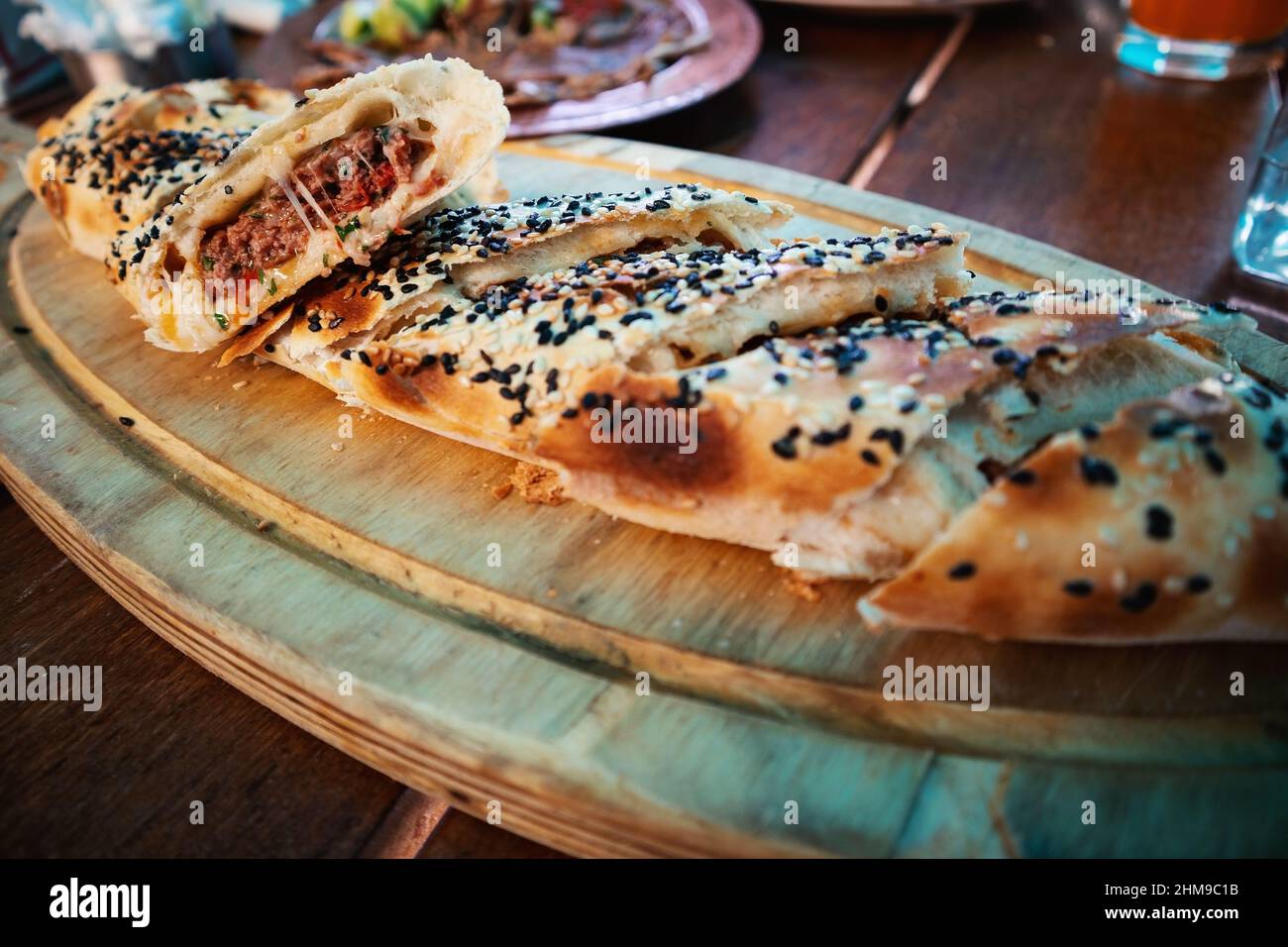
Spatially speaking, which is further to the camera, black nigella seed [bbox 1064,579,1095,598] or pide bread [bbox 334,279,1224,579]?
pide bread [bbox 334,279,1224,579]

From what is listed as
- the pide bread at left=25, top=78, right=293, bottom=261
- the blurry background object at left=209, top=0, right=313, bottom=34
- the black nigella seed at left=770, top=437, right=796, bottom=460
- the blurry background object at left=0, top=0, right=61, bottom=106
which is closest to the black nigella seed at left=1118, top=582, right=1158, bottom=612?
the black nigella seed at left=770, top=437, right=796, bottom=460

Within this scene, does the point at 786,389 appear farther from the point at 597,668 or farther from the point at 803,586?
the point at 597,668

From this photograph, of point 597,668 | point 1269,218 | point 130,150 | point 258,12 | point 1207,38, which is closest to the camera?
point 597,668

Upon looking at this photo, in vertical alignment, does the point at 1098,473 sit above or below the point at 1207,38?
below

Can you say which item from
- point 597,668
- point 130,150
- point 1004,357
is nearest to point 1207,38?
point 1004,357

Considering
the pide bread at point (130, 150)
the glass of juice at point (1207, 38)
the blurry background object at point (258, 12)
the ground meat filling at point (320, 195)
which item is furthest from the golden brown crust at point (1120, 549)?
the blurry background object at point (258, 12)

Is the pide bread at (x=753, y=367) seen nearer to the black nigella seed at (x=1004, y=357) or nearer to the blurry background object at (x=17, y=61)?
the black nigella seed at (x=1004, y=357)

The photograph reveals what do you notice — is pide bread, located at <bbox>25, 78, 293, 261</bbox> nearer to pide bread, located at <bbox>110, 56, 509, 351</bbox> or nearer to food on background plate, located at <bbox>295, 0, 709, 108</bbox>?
pide bread, located at <bbox>110, 56, 509, 351</bbox>
